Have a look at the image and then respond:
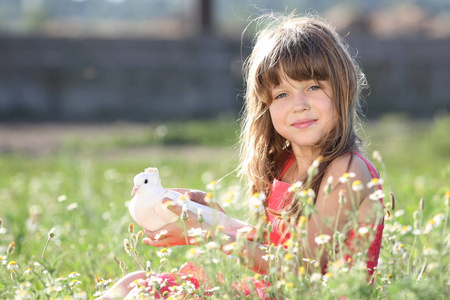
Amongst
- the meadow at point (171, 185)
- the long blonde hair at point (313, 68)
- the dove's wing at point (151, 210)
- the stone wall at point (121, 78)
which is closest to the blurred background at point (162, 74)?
the stone wall at point (121, 78)

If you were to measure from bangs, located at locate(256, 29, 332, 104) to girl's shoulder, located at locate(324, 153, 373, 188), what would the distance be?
292 mm

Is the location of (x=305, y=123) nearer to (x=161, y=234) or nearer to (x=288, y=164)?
(x=288, y=164)

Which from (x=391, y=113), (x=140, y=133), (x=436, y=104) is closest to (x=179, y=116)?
(x=140, y=133)

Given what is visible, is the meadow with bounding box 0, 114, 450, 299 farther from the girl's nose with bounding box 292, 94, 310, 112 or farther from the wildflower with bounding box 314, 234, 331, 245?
the girl's nose with bounding box 292, 94, 310, 112

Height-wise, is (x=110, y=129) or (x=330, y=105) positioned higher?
(x=330, y=105)

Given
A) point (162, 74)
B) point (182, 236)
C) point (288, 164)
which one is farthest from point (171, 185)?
point (162, 74)

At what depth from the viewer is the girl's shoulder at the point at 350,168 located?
7.81 feet

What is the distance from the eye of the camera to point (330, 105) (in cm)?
248

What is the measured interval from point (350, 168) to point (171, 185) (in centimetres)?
303

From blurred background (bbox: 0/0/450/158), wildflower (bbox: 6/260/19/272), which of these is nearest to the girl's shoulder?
wildflower (bbox: 6/260/19/272)

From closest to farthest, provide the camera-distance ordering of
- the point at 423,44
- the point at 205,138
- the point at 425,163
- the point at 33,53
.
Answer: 1. the point at 425,163
2. the point at 205,138
3. the point at 33,53
4. the point at 423,44

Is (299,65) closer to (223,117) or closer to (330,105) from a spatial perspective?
(330,105)

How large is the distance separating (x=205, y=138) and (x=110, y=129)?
1.63 metres

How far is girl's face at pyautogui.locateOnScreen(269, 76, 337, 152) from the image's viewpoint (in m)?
2.47
